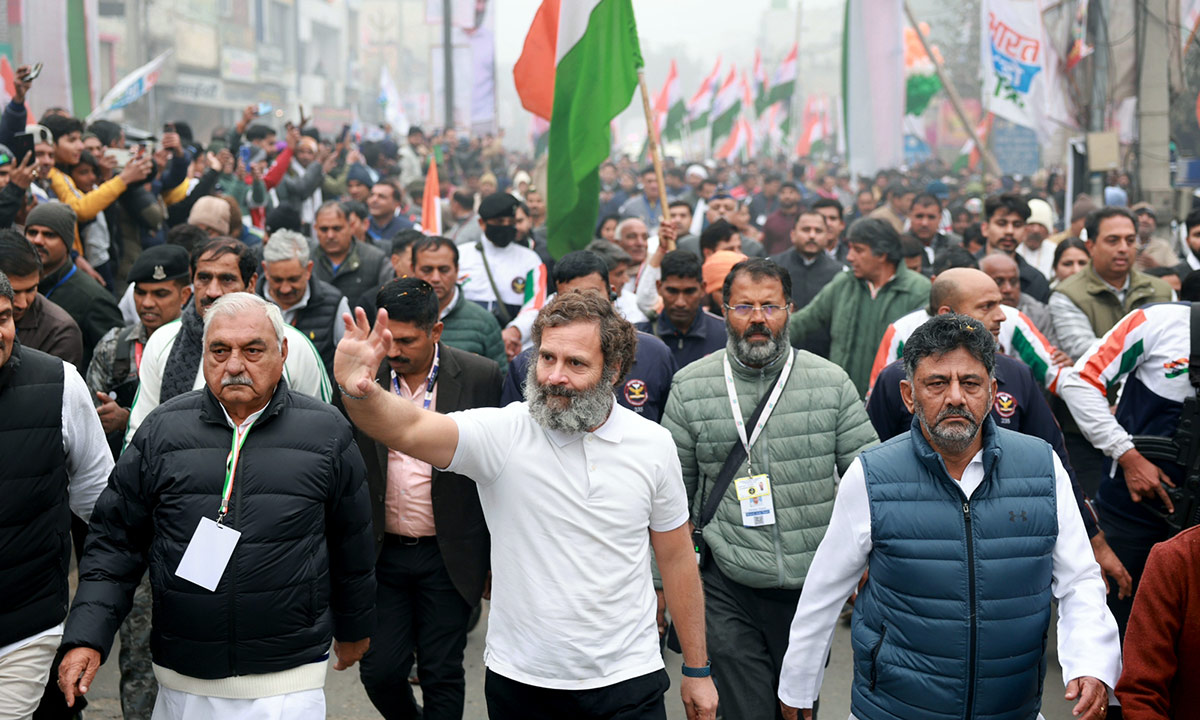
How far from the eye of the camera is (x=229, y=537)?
3.77 m

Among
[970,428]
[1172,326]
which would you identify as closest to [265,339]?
[970,428]

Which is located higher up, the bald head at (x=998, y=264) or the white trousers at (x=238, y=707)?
the bald head at (x=998, y=264)

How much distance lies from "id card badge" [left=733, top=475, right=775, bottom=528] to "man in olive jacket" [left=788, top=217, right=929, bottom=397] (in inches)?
106

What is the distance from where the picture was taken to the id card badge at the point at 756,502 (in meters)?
4.72

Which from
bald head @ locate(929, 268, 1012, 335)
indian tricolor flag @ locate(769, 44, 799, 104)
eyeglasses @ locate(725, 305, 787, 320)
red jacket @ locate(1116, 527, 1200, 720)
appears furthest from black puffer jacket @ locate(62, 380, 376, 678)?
indian tricolor flag @ locate(769, 44, 799, 104)

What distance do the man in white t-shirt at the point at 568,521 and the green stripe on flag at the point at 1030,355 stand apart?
116 inches

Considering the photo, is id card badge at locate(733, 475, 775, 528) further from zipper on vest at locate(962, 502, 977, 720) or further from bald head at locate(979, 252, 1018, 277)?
bald head at locate(979, 252, 1018, 277)

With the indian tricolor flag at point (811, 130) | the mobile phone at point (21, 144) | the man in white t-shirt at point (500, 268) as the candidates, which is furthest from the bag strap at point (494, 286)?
the indian tricolor flag at point (811, 130)

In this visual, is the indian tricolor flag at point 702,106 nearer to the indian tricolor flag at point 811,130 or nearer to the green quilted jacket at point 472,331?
the indian tricolor flag at point 811,130

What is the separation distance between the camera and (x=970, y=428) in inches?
146

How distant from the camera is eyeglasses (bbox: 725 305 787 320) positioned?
4980mm

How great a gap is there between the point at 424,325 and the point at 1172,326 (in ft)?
10.4

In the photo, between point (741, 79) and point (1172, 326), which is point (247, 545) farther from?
point (741, 79)

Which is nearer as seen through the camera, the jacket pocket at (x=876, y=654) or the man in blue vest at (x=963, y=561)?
the man in blue vest at (x=963, y=561)
